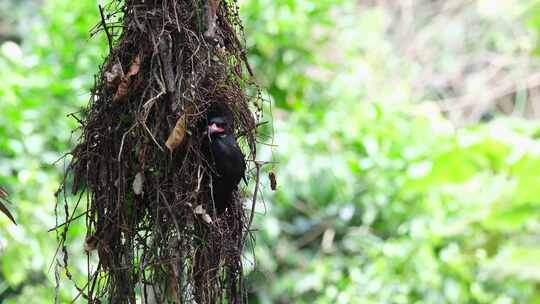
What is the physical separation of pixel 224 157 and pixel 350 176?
3.52 m

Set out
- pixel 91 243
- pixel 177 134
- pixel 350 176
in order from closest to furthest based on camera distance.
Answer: pixel 177 134, pixel 91 243, pixel 350 176

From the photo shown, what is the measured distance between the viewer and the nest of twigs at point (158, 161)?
224 cm

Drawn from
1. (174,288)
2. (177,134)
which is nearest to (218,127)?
(177,134)

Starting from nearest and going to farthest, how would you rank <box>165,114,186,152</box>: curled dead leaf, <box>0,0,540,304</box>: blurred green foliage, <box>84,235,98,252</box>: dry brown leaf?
<box>165,114,186,152</box>: curled dead leaf < <box>84,235,98,252</box>: dry brown leaf < <box>0,0,540,304</box>: blurred green foliage

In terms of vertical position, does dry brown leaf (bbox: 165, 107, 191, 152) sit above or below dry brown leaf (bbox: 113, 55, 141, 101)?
below

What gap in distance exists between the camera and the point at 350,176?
5742mm

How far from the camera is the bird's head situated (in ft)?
7.50

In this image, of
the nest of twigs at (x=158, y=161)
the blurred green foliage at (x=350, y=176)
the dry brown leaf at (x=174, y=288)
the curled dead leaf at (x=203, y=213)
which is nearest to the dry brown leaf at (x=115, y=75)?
the nest of twigs at (x=158, y=161)

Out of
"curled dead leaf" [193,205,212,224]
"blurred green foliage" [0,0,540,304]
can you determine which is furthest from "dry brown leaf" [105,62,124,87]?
"blurred green foliage" [0,0,540,304]

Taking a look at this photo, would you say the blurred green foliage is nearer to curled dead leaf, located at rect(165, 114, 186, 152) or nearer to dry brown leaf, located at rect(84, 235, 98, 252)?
dry brown leaf, located at rect(84, 235, 98, 252)

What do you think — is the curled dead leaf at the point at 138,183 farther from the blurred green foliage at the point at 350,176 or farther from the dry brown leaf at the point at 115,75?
the blurred green foliage at the point at 350,176

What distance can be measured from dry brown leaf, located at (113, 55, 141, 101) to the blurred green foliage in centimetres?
280

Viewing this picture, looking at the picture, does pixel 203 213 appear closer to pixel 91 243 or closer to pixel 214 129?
pixel 214 129

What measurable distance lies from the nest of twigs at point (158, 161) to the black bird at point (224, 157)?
3cm
